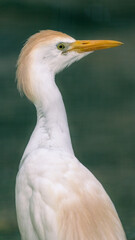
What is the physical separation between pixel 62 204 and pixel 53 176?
0.08 meters

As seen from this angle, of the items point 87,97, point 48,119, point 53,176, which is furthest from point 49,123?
point 87,97

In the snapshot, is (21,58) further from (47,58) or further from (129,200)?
(129,200)

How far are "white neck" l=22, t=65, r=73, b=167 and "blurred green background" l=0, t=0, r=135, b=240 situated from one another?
1126mm

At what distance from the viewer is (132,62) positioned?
278cm

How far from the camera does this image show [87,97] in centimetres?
270

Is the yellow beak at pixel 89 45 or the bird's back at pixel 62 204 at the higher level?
the yellow beak at pixel 89 45

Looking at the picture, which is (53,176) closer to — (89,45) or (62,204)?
(62,204)

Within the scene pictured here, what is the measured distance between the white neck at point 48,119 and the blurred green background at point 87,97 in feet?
3.70

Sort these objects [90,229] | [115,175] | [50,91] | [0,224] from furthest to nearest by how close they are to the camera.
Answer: [115,175] → [0,224] → [50,91] → [90,229]

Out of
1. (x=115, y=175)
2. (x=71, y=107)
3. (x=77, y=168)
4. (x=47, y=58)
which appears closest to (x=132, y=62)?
(x=71, y=107)

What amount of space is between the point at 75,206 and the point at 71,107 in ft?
4.61

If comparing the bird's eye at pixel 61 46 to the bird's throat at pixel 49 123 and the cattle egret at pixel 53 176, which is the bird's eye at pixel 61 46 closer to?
the cattle egret at pixel 53 176

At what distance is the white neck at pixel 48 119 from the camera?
147cm

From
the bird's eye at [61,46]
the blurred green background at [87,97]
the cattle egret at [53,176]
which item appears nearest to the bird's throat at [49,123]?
the cattle egret at [53,176]
